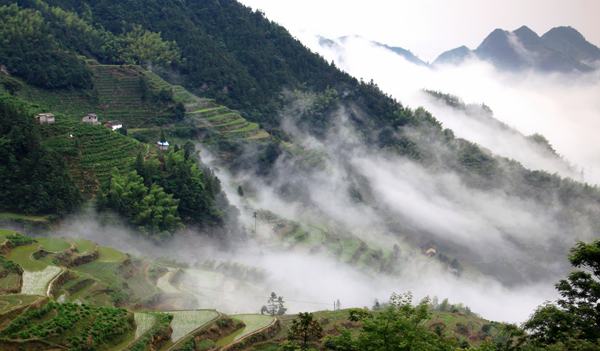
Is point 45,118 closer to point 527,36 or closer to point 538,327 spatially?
point 538,327

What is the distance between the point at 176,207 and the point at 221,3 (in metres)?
63.2

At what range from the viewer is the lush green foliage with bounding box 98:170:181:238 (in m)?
37.5

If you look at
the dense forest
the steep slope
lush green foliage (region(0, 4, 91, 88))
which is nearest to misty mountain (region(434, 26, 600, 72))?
the steep slope

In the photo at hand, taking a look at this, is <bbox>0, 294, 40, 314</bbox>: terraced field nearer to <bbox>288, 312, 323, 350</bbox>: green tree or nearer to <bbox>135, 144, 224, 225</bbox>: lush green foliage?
<bbox>288, 312, 323, 350</bbox>: green tree

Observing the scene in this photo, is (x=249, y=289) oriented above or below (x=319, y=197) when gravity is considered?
below

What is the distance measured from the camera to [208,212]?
44.3 meters

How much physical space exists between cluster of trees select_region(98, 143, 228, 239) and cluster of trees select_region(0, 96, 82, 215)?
241 cm

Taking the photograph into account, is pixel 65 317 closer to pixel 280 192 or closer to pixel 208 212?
pixel 208 212

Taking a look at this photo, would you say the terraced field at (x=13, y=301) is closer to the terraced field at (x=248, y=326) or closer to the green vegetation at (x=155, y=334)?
the green vegetation at (x=155, y=334)

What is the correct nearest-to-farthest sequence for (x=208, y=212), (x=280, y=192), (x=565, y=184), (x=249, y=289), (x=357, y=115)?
(x=249, y=289) < (x=208, y=212) < (x=280, y=192) < (x=565, y=184) < (x=357, y=115)

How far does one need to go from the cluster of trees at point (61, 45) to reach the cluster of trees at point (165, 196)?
1585cm

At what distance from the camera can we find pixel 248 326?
22.5 metres

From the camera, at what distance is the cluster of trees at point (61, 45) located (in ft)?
178

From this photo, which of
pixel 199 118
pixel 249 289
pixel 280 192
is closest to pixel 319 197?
pixel 280 192
